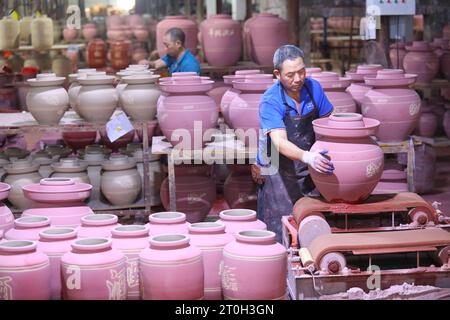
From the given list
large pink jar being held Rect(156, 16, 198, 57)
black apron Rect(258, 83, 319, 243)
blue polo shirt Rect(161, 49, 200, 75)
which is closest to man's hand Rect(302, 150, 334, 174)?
black apron Rect(258, 83, 319, 243)

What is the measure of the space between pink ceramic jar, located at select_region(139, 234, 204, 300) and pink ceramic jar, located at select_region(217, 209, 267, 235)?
0.45 m

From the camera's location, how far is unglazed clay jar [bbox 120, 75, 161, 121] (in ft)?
17.3

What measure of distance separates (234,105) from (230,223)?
5.43 ft

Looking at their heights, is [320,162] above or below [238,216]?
above

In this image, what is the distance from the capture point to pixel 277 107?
3.98 m

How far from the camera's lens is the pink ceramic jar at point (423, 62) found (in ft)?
22.1

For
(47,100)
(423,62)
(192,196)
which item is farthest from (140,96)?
(423,62)

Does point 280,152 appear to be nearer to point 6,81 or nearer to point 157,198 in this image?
point 157,198

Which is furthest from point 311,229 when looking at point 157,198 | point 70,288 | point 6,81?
point 6,81

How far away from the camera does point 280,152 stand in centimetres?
394

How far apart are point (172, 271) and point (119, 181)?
2.72m

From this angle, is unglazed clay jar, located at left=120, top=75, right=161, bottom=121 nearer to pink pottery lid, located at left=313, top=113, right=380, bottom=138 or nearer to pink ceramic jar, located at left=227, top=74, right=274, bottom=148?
pink ceramic jar, located at left=227, top=74, right=274, bottom=148

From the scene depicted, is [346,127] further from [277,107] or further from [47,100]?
[47,100]

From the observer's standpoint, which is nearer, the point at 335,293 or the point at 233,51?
the point at 335,293
